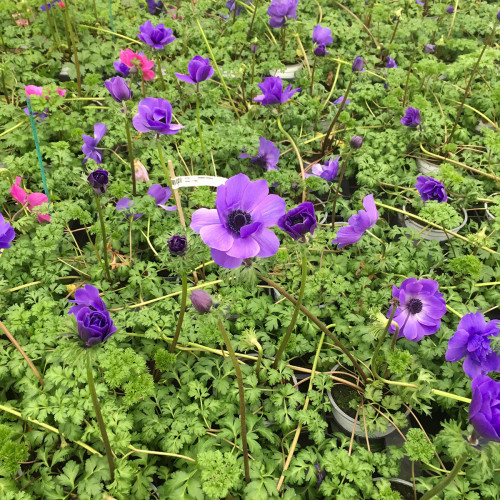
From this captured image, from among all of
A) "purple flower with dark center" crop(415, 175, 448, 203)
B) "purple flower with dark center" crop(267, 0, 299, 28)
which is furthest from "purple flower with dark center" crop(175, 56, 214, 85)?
"purple flower with dark center" crop(267, 0, 299, 28)

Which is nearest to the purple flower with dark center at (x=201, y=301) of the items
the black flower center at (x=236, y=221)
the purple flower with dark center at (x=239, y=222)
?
the purple flower with dark center at (x=239, y=222)

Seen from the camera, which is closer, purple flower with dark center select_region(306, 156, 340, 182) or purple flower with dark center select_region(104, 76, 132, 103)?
purple flower with dark center select_region(104, 76, 132, 103)

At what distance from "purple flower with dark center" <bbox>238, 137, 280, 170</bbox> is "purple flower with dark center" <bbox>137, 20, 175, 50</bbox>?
968mm

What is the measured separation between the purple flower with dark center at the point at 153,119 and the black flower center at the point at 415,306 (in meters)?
1.37

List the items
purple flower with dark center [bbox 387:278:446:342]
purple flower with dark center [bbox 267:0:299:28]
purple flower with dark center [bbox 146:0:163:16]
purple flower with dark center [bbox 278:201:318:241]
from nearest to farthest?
purple flower with dark center [bbox 278:201:318:241]
purple flower with dark center [bbox 387:278:446:342]
purple flower with dark center [bbox 267:0:299:28]
purple flower with dark center [bbox 146:0:163:16]

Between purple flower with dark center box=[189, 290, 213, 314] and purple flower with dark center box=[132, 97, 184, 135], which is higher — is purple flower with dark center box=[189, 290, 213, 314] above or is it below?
below

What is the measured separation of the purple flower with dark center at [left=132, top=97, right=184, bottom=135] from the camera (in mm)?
2047

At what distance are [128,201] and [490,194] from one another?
2632 millimetres

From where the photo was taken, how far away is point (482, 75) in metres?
3.92

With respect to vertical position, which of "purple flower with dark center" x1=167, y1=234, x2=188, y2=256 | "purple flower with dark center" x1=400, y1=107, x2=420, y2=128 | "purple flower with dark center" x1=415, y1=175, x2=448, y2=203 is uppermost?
"purple flower with dark center" x1=167, y1=234, x2=188, y2=256

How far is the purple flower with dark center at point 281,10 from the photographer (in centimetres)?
379

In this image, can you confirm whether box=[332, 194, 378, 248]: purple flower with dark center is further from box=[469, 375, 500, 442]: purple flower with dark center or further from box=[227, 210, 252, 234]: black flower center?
box=[469, 375, 500, 442]: purple flower with dark center

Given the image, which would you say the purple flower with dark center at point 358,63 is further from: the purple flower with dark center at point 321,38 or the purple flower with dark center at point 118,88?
the purple flower with dark center at point 118,88

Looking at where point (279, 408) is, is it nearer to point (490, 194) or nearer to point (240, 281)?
point (240, 281)
